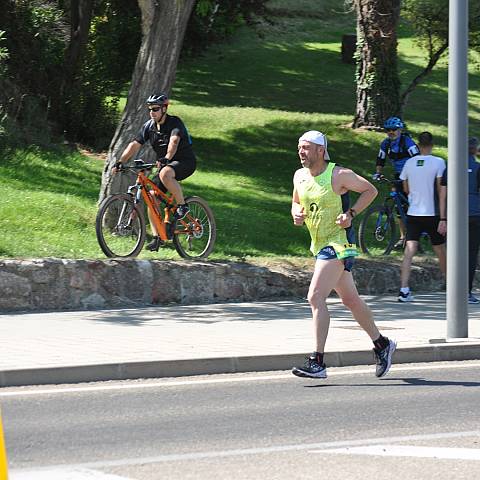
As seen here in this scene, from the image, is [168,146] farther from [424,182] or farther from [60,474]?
[60,474]

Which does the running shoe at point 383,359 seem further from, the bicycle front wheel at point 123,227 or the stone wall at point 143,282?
the bicycle front wheel at point 123,227

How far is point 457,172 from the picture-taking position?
11.9 metres

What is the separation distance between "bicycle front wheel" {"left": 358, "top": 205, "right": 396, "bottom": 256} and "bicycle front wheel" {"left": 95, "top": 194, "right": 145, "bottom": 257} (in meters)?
4.08

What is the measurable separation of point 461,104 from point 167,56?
6426mm

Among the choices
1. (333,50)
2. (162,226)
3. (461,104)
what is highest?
(333,50)

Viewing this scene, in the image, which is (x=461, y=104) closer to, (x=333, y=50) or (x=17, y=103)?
(x=17, y=103)

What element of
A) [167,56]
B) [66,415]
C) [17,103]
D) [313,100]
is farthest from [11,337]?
[313,100]

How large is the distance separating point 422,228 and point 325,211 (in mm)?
5644

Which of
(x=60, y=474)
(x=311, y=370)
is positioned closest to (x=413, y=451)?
(x=60, y=474)

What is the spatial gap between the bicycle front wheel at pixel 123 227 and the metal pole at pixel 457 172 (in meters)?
4.27

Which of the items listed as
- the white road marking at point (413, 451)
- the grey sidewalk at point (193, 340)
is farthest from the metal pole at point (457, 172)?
the white road marking at point (413, 451)

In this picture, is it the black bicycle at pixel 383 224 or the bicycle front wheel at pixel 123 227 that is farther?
the black bicycle at pixel 383 224

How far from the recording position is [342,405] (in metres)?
8.91

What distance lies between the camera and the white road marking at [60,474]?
20.9ft
